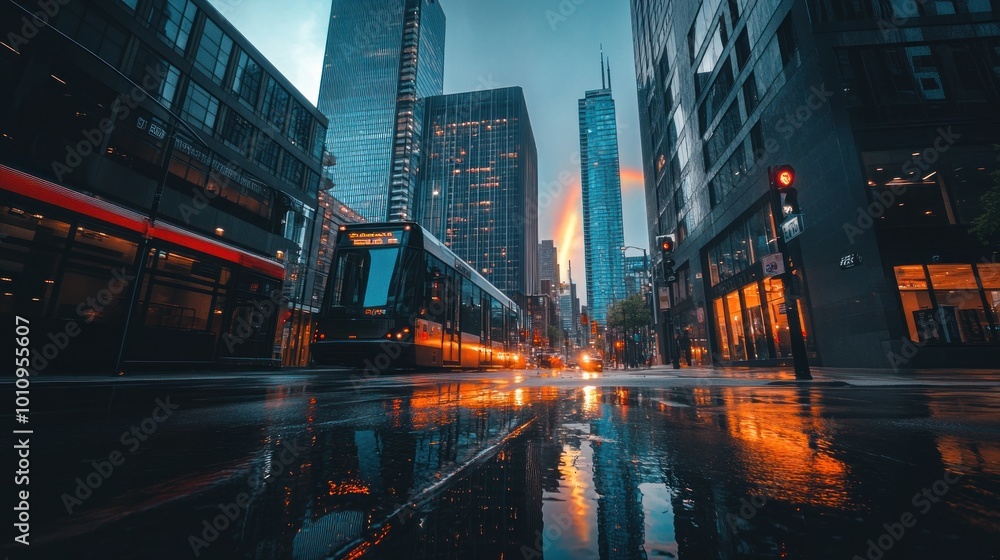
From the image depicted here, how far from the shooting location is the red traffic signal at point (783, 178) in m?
8.73

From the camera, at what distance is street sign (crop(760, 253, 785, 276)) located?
28.5 ft

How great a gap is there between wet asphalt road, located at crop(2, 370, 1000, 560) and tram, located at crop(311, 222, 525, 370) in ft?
29.4

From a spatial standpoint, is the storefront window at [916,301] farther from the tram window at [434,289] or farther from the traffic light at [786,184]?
the tram window at [434,289]

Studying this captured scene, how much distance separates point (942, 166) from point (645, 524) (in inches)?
891

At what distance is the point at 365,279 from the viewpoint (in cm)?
1165

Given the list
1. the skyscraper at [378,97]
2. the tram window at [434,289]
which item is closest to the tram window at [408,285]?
the tram window at [434,289]

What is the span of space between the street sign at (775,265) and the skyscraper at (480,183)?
107516mm

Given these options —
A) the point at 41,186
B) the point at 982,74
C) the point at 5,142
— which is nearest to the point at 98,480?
the point at 41,186

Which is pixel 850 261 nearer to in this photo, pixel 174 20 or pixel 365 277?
pixel 365 277

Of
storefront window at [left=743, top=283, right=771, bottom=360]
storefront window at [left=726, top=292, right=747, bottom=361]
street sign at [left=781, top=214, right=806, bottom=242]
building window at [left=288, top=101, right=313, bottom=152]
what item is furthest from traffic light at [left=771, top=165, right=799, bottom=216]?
building window at [left=288, top=101, right=313, bottom=152]

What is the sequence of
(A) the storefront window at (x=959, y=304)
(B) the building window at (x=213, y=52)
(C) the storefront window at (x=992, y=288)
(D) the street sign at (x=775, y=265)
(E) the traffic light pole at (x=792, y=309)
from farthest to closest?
(B) the building window at (x=213, y=52)
(C) the storefront window at (x=992, y=288)
(A) the storefront window at (x=959, y=304)
(D) the street sign at (x=775, y=265)
(E) the traffic light pole at (x=792, y=309)

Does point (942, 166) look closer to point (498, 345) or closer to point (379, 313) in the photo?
point (498, 345)

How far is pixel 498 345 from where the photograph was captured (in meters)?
20.3

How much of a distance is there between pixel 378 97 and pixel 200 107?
9823cm
